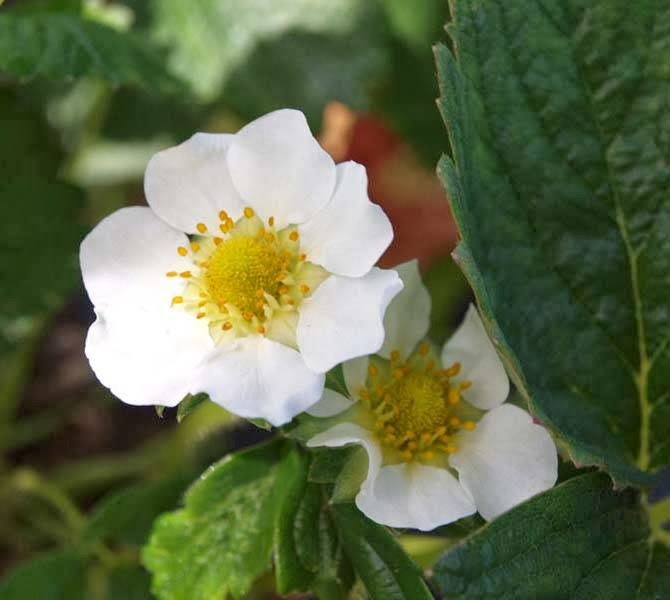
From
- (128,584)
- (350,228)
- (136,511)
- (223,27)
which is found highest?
(350,228)

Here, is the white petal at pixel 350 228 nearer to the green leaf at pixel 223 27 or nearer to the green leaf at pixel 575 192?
the green leaf at pixel 575 192

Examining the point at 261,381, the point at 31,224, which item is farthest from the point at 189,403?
the point at 31,224

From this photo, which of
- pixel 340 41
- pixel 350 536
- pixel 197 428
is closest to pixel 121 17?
pixel 340 41

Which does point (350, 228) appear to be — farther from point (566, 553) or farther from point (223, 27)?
point (223, 27)

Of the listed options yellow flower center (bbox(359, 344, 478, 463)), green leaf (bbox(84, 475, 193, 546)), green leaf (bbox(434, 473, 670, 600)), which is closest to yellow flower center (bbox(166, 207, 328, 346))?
yellow flower center (bbox(359, 344, 478, 463))

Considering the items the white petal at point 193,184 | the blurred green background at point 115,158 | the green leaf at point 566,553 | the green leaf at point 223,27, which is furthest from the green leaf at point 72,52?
the green leaf at point 566,553

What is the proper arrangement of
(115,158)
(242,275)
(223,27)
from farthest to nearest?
(115,158)
(223,27)
(242,275)
